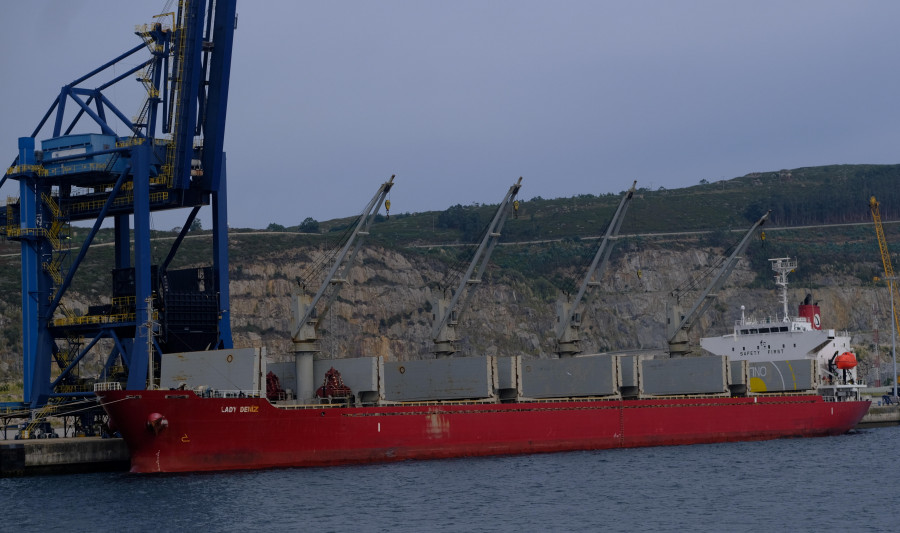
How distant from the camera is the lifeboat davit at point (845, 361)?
64188 millimetres

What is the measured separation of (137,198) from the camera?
156ft

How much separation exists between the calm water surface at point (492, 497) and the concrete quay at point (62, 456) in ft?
1.88

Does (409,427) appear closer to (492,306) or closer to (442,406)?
(442,406)

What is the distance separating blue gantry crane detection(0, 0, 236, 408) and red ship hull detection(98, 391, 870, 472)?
6335mm

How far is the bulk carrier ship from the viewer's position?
4225 centimetres

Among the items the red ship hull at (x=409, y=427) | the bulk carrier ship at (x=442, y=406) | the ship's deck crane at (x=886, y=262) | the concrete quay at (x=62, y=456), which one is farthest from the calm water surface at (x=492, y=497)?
the ship's deck crane at (x=886, y=262)

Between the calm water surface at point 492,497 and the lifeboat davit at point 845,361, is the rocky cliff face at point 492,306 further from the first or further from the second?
the calm water surface at point 492,497

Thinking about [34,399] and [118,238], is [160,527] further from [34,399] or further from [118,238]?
[118,238]

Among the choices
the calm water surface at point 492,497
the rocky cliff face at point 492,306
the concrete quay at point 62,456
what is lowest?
the calm water surface at point 492,497

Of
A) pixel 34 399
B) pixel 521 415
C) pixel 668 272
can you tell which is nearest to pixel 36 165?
pixel 34 399

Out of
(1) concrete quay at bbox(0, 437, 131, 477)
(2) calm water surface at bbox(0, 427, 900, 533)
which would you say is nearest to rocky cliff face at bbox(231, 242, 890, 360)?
(1) concrete quay at bbox(0, 437, 131, 477)

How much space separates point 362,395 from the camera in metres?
47.6

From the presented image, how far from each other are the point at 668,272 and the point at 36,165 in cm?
7672

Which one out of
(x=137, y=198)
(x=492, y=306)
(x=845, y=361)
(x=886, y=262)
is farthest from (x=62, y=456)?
(x=886, y=262)
